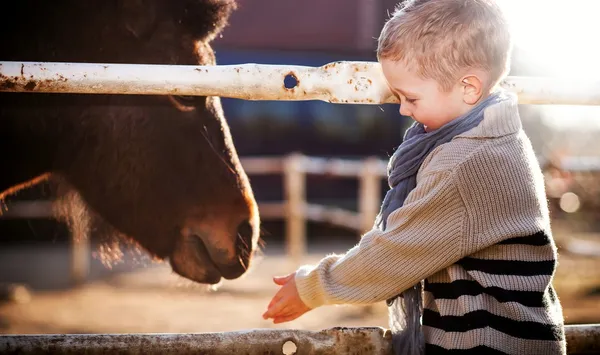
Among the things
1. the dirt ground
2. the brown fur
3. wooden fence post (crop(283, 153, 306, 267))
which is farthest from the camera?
wooden fence post (crop(283, 153, 306, 267))

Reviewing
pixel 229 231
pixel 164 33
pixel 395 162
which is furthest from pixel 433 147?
pixel 164 33

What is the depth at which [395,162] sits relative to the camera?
1.54 metres

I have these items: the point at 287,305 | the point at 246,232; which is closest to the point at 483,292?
the point at 287,305

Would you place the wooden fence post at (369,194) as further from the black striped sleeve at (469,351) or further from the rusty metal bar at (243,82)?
the black striped sleeve at (469,351)

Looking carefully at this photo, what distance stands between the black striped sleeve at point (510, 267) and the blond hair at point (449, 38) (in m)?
0.41

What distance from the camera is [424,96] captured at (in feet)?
4.84

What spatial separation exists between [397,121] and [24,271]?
7.05 meters

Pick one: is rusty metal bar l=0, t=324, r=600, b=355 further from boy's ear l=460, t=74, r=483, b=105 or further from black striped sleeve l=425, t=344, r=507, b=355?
boy's ear l=460, t=74, r=483, b=105

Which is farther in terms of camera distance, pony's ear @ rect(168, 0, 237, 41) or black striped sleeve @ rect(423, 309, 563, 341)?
pony's ear @ rect(168, 0, 237, 41)

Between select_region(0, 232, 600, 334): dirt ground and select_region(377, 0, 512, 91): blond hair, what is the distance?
2.88 m

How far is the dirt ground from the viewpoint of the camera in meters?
5.40

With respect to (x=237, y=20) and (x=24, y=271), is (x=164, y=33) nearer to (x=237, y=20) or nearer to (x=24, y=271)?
(x=24, y=271)

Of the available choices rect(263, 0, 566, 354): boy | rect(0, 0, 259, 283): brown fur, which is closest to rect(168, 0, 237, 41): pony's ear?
rect(0, 0, 259, 283): brown fur

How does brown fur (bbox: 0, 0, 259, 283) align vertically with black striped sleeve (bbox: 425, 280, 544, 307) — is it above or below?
above
